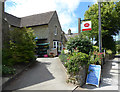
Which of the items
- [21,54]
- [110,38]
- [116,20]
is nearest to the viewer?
[21,54]

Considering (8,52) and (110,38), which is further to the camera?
(110,38)

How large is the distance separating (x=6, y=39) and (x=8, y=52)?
117 cm

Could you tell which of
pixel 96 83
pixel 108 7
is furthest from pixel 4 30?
pixel 108 7

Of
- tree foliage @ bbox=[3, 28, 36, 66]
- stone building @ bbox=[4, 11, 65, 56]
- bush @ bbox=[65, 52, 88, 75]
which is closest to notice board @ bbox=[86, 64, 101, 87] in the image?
bush @ bbox=[65, 52, 88, 75]

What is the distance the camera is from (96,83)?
5.22 meters

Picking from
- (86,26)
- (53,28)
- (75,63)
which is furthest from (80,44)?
(53,28)

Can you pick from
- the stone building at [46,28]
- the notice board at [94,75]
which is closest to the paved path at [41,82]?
the notice board at [94,75]

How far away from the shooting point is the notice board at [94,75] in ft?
17.5

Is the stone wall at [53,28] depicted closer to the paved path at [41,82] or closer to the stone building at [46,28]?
the stone building at [46,28]

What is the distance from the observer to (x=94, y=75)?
18.2 ft

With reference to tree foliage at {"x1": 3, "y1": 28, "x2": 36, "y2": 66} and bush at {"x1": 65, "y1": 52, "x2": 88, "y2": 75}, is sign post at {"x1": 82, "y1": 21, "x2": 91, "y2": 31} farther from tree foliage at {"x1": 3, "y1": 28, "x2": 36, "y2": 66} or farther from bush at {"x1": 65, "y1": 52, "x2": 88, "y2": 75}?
tree foliage at {"x1": 3, "y1": 28, "x2": 36, "y2": 66}

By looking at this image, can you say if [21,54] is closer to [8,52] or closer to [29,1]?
[8,52]

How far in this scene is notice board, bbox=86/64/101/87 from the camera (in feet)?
17.5

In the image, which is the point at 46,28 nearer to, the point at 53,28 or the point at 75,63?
the point at 53,28
